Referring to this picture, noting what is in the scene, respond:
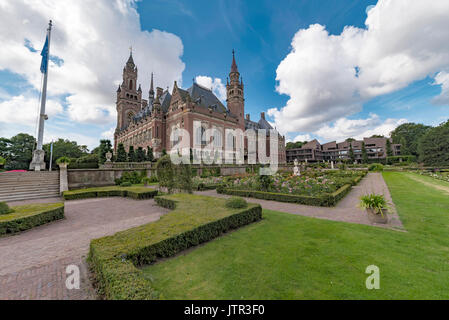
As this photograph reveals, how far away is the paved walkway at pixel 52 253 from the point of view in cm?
341

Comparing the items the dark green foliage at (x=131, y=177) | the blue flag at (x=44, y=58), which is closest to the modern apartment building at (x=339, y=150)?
the dark green foliage at (x=131, y=177)

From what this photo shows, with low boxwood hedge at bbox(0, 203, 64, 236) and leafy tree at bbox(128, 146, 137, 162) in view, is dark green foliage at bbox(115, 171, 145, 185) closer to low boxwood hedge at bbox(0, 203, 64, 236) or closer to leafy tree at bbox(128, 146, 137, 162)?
leafy tree at bbox(128, 146, 137, 162)

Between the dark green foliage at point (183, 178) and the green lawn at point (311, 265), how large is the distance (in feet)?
24.3

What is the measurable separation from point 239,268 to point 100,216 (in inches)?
313

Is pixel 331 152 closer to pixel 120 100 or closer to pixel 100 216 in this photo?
pixel 120 100

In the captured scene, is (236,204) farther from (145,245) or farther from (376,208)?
(376,208)

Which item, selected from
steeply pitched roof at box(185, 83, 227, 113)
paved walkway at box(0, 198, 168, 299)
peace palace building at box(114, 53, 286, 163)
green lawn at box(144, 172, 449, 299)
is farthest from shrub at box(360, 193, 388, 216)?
steeply pitched roof at box(185, 83, 227, 113)

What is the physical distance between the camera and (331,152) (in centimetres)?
8575

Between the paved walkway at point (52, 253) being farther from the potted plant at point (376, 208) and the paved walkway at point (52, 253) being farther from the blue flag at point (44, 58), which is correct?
the blue flag at point (44, 58)

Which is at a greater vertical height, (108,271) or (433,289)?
(108,271)

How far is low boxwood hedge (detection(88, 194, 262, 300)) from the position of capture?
2.87 meters
